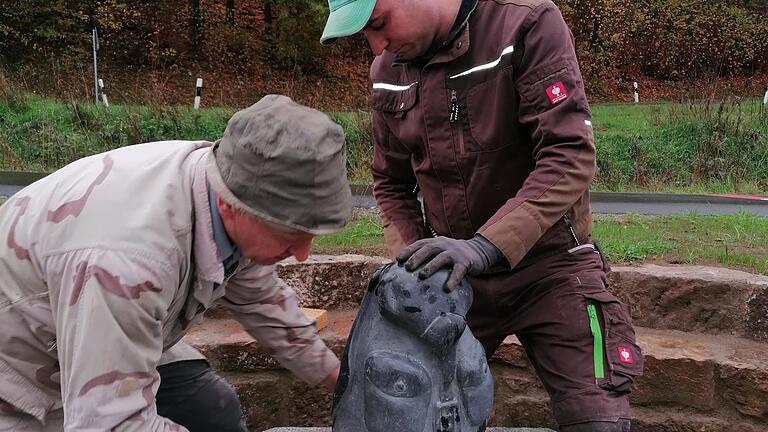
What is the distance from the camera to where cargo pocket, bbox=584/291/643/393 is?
2156mm

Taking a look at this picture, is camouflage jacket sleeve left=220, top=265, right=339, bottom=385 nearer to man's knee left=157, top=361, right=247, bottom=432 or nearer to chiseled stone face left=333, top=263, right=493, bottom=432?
man's knee left=157, top=361, right=247, bottom=432

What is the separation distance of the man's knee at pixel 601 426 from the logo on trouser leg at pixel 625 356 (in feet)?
0.52

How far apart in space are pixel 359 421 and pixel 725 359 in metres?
2.34

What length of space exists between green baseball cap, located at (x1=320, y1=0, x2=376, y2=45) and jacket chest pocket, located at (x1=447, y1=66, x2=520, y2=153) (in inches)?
13.9

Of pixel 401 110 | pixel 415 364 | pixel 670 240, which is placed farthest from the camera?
pixel 670 240

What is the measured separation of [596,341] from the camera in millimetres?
2188

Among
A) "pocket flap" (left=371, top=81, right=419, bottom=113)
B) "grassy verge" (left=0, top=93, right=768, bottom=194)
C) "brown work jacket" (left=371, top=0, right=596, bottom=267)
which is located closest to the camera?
"brown work jacket" (left=371, top=0, right=596, bottom=267)

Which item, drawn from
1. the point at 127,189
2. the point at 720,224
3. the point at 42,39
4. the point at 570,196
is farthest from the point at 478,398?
the point at 42,39

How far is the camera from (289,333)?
223 cm

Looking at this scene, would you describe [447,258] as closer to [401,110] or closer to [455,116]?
[455,116]

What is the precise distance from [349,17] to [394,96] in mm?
406

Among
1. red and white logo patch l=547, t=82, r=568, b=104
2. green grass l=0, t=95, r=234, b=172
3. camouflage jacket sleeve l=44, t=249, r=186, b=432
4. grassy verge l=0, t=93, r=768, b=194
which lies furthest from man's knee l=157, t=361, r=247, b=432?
green grass l=0, t=95, r=234, b=172

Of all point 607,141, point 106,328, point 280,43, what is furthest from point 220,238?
point 280,43

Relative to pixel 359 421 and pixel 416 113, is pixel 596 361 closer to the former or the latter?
pixel 359 421
